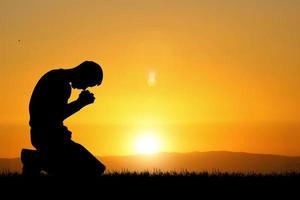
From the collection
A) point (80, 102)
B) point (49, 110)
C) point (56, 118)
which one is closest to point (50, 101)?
point (49, 110)

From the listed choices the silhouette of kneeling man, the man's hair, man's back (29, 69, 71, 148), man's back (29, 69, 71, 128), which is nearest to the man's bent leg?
the silhouette of kneeling man

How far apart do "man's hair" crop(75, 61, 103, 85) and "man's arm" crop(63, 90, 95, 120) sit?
249mm

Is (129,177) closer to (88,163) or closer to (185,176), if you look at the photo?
(185,176)

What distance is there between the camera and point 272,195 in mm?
13422

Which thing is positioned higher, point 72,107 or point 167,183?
point 72,107

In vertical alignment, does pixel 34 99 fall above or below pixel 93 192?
above

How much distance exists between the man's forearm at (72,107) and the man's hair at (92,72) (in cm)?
44

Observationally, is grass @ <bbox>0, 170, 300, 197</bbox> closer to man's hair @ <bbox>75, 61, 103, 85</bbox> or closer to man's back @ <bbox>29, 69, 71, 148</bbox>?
man's back @ <bbox>29, 69, 71, 148</bbox>

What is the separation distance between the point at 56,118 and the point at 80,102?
0.52 m

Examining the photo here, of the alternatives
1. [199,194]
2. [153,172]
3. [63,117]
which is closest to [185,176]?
[153,172]

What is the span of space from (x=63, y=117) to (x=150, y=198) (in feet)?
6.47

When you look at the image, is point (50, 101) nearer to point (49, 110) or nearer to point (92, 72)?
point (49, 110)

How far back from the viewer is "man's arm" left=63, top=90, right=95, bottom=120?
42.4ft

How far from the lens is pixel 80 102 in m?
12.9
